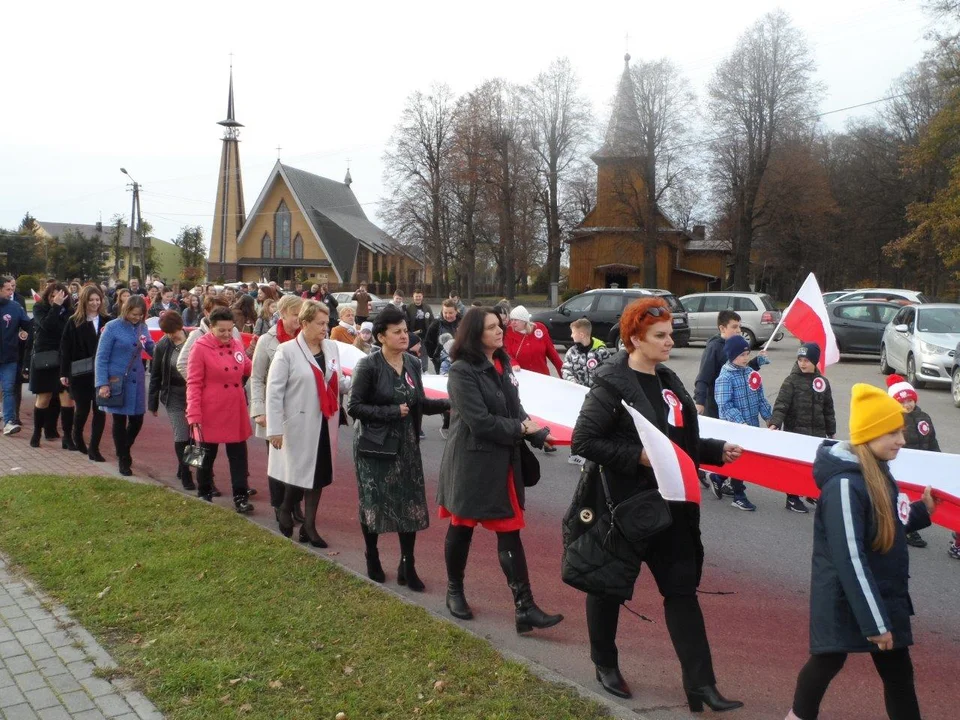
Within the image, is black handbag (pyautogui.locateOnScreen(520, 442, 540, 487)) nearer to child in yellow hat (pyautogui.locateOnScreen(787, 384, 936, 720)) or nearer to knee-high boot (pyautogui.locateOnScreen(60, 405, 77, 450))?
child in yellow hat (pyautogui.locateOnScreen(787, 384, 936, 720))

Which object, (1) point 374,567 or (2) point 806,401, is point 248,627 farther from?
(2) point 806,401

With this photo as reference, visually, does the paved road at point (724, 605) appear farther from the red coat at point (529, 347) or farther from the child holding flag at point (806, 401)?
the red coat at point (529, 347)

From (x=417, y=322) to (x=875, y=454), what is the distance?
12.6 metres

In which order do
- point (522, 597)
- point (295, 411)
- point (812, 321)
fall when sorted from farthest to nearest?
point (812, 321) → point (295, 411) → point (522, 597)

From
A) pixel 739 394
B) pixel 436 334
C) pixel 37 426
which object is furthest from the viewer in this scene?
pixel 436 334

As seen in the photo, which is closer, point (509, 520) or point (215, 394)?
point (509, 520)

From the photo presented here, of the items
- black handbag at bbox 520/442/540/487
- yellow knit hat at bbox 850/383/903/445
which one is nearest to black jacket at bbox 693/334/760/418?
black handbag at bbox 520/442/540/487

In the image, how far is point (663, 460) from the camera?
3.78 metres

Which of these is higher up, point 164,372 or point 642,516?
point 164,372

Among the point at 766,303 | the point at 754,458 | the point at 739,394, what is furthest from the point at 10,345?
the point at 766,303

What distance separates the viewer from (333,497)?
841 cm

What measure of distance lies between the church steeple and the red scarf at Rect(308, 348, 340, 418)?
256 feet

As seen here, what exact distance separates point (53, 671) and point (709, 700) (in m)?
3.20

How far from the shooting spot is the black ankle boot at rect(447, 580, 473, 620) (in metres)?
5.20
